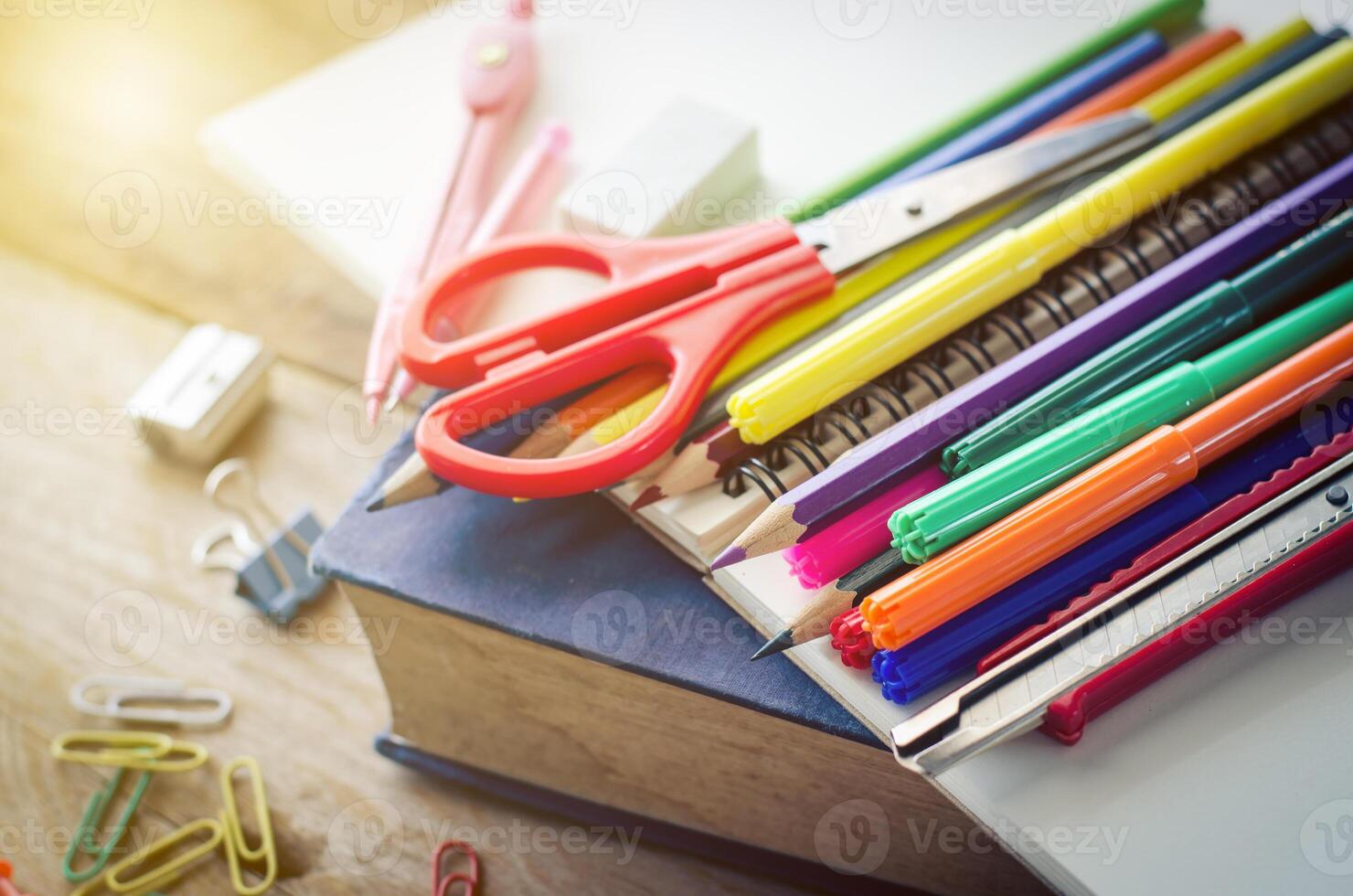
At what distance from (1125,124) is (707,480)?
27 centimetres

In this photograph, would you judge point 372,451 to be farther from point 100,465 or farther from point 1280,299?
point 1280,299

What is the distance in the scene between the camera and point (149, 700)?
28.1 inches

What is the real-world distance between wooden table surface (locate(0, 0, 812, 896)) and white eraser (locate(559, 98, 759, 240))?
0.80ft

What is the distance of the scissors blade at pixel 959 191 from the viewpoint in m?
0.56

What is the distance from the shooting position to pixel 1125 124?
587mm

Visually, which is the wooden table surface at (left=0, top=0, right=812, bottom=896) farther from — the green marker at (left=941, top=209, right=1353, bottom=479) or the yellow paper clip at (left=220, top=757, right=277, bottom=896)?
the green marker at (left=941, top=209, right=1353, bottom=479)

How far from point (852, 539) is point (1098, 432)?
0.32 feet

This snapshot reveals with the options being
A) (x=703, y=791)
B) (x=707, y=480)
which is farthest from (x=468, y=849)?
(x=707, y=480)

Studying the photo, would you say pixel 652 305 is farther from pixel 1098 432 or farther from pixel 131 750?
pixel 131 750

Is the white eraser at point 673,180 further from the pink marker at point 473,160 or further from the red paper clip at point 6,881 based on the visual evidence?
the red paper clip at point 6,881

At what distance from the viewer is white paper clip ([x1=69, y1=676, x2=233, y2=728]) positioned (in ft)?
2.28

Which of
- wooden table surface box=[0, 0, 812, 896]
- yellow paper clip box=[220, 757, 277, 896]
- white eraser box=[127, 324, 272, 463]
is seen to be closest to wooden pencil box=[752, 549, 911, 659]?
wooden table surface box=[0, 0, 812, 896]

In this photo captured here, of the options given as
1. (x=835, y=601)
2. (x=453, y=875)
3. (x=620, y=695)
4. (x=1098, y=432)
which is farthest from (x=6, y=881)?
(x=1098, y=432)

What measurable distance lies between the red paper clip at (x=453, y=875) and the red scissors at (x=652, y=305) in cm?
23
